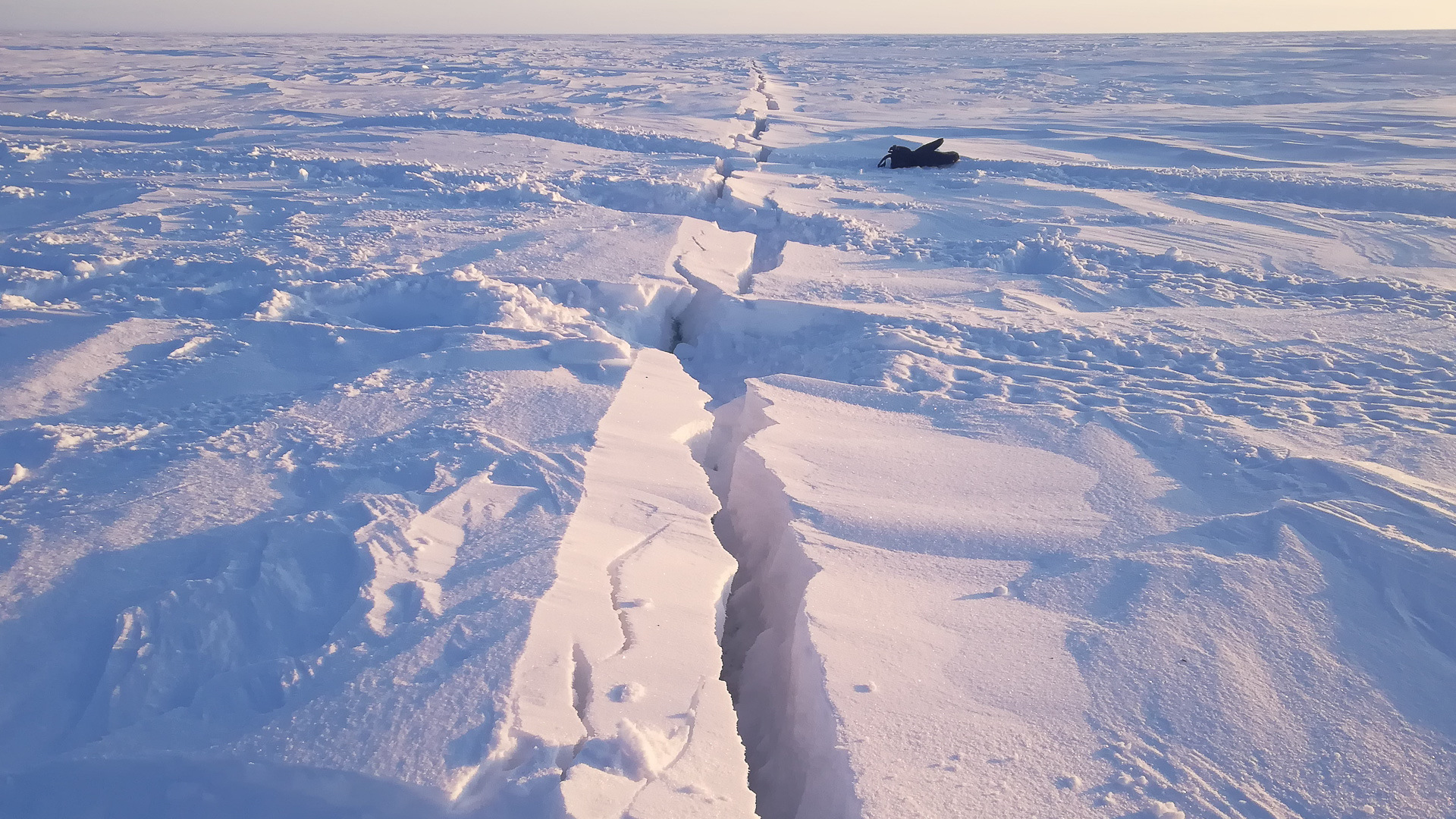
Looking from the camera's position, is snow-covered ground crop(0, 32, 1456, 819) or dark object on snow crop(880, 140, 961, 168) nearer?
snow-covered ground crop(0, 32, 1456, 819)

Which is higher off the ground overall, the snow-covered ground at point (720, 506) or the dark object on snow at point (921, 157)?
the dark object on snow at point (921, 157)

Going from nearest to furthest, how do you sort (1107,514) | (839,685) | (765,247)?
(839,685) → (1107,514) → (765,247)

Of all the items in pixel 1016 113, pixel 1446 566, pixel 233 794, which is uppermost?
pixel 1016 113

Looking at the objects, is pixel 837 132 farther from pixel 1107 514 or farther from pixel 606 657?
pixel 606 657

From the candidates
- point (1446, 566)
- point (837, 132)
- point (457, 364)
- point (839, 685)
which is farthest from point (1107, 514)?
point (837, 132)

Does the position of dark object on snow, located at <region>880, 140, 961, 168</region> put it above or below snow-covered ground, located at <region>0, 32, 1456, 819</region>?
above
